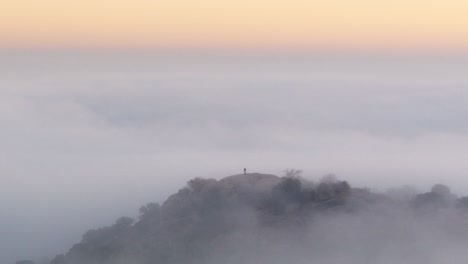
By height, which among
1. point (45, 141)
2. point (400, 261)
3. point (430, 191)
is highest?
point (45, 141)

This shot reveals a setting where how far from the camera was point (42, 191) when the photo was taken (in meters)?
56.2

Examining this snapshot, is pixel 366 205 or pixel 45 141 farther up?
pixel 45 141

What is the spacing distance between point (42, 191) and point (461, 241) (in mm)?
26147

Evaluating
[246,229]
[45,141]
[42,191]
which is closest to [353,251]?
[246,229]

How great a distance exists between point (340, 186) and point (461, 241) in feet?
21.5

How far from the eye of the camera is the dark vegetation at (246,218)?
3588 centimetres

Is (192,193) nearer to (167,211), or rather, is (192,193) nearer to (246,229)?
(167,211)

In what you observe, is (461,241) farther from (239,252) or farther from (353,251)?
(239,252)

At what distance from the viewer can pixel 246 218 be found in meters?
38.8

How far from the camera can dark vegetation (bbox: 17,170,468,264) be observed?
35875 millimetres

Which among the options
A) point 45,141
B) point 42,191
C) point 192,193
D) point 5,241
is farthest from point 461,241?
point 45,141

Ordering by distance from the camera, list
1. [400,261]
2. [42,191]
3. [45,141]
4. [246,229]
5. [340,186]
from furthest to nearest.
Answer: [45,141] < [42,191] < [340,186] < [246,229] < [400,261]

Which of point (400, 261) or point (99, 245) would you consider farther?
point (99, 245)

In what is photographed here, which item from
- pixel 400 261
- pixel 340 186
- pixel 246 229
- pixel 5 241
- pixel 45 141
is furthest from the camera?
pixel 45 141
